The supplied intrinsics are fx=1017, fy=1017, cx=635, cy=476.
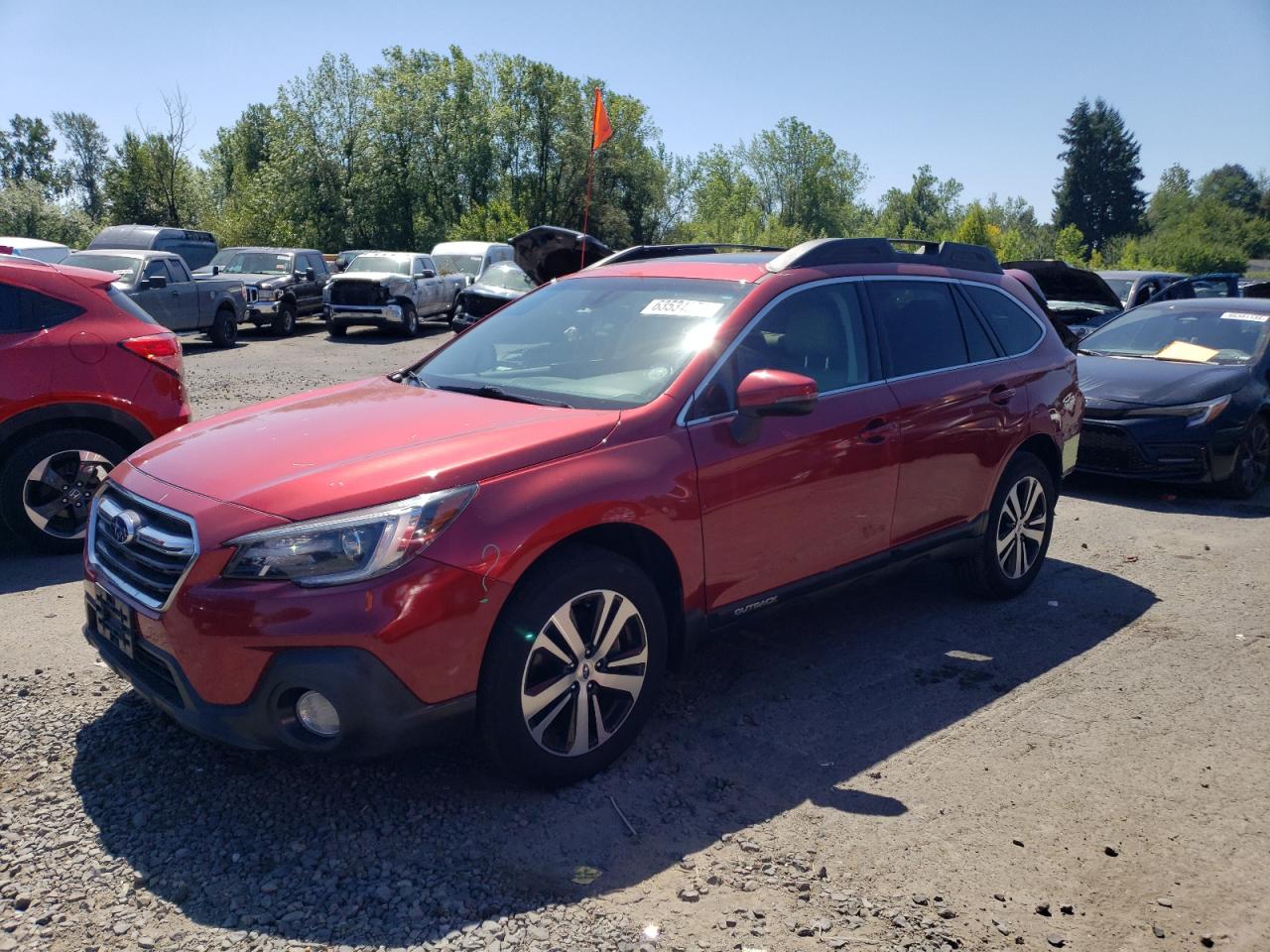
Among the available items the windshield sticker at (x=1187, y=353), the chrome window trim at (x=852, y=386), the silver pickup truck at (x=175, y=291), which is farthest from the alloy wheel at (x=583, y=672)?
the silver pickup truck at (x=175, y=291)

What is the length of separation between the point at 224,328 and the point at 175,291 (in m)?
1.68

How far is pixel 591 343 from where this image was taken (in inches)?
173

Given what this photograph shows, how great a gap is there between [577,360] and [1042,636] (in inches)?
111

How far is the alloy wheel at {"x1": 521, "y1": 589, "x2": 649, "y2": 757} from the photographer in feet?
11.0

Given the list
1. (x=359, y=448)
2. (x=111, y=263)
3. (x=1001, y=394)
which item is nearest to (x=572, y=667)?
(x=359, y=448)

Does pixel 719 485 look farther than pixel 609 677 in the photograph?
Yes

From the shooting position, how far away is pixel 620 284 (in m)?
4.78

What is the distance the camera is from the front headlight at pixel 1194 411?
8.27 metres

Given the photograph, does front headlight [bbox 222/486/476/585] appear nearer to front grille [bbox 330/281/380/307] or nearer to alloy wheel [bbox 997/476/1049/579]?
alloy wheel [bbox 997/476/1049/579]

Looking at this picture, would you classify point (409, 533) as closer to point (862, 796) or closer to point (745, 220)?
point (862, 796)

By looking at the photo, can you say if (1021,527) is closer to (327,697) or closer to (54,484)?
(327,697)

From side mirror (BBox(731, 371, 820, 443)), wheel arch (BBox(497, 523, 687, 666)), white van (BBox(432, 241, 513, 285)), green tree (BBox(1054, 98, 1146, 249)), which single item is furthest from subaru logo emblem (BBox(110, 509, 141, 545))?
green tree (BBox(1054, 98, 1146, 249))

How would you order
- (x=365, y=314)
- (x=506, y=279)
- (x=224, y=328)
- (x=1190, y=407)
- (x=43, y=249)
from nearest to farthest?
1. (x=1190, y=407)
2. (x=43, y=249)
3. (x=506, y=279)
4. (x=224, y=328)
5. (x=365, y=314)

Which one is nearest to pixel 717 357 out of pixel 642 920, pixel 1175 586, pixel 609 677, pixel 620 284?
pixel 620 284
